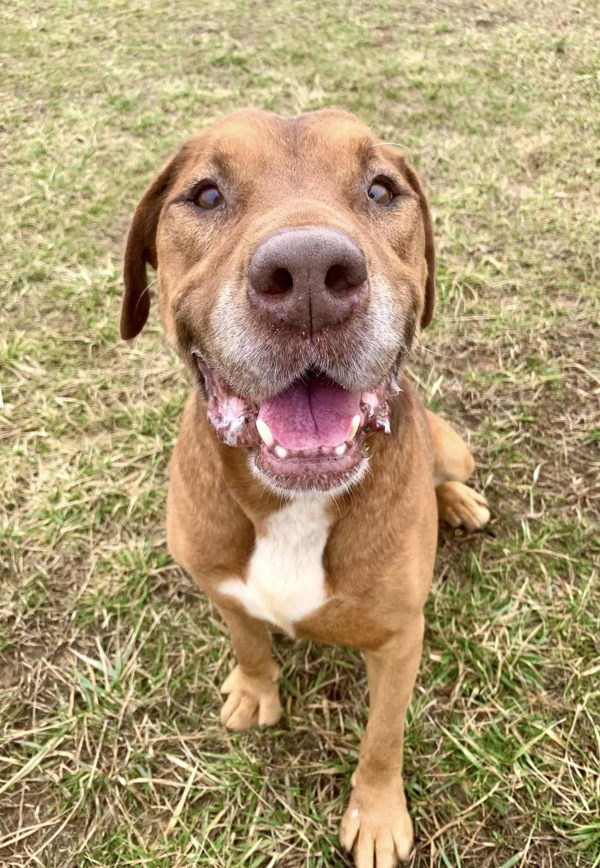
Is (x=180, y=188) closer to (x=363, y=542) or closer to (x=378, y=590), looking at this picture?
(x=363, y=542)

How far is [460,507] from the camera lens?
156 inches

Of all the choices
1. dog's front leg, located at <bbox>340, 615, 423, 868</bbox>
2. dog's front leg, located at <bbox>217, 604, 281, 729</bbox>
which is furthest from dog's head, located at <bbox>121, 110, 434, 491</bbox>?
dog's front leg, located at <bbox>217, 604, 281, 729</bbox>

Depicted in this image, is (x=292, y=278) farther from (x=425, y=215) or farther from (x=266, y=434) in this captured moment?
(x=425, y=215)

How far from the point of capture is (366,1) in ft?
28.5

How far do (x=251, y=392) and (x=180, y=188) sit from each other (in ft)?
3.01

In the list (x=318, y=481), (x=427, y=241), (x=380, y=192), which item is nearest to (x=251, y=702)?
(x=318, y=481)

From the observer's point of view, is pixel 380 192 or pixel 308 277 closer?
pixel 308 277

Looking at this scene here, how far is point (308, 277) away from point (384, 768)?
2.18m

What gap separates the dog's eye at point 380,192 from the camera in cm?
250

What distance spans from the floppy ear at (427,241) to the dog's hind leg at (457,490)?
0.75 m

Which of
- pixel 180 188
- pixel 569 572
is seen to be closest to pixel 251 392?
pixel 180 188

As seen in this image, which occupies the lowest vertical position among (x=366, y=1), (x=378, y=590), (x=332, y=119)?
(x=378, y=590)

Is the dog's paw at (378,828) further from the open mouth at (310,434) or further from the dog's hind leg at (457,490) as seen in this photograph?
the open mouth at (310,434)

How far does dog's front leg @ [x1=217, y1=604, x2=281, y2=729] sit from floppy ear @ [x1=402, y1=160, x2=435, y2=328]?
5.21 ft
